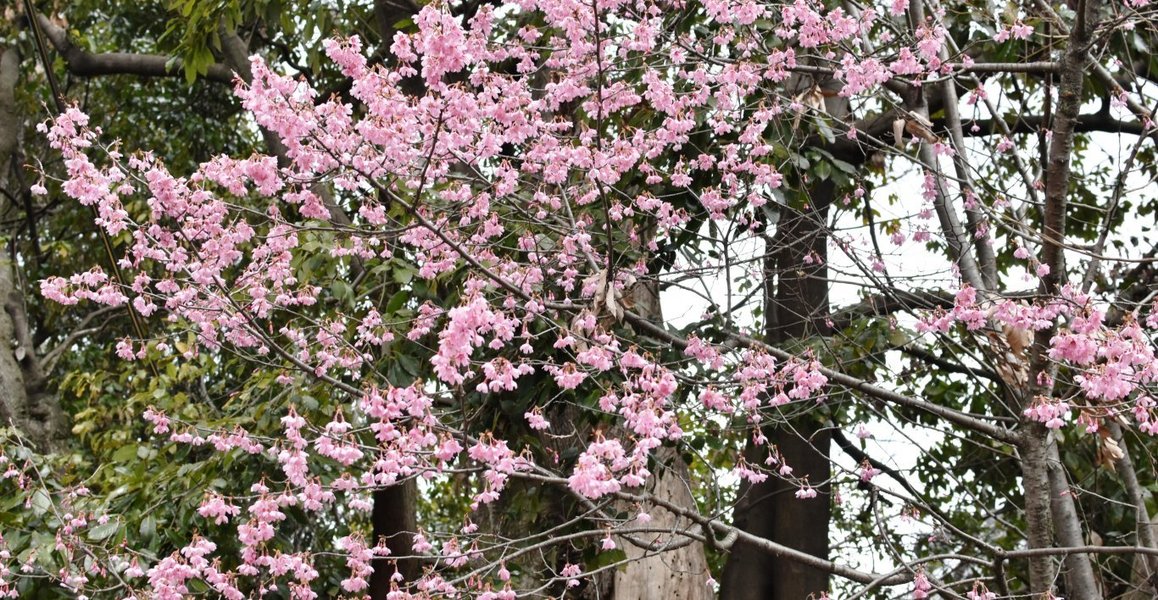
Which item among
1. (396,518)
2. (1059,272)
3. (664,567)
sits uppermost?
(1059,272)

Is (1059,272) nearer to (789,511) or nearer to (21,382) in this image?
(789,511)

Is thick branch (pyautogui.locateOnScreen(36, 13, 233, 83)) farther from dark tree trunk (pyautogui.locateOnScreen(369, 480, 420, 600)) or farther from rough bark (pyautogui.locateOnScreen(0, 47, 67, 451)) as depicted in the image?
dark tree trunk (pyautogui.locateOnScreen(369, 480, 420, 600))

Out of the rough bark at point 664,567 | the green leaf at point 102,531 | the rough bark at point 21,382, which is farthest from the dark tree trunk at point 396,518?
the rough bark at point 21,382

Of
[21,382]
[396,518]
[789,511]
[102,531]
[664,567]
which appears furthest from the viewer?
[21,382]

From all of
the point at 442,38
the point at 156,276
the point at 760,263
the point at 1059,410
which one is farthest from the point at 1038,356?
the point at 156,276

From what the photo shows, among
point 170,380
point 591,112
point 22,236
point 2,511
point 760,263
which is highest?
point 22,236

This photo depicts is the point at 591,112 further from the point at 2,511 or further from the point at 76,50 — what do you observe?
the point at 76,50

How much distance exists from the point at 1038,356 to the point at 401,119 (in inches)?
87.3

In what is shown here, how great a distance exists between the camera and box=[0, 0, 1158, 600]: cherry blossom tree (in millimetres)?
3604

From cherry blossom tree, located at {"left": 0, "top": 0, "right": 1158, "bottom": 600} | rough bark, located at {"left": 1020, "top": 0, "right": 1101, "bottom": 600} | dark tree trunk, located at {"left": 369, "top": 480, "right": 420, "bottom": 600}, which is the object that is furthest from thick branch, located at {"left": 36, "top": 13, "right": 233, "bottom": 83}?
rough bark, located at {"left": 1020, "top": 0, "right": 1101, "bottom": 600}

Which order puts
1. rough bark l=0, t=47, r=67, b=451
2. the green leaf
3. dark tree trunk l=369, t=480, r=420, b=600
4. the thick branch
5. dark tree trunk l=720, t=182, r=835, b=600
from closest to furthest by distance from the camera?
the green leaf
dark tree trunk l=369, t=480, r=420, b=600
dark tree trunk l=720, t=182, r=835, b=600
rough bark l=0, t=47, r=67, b=451
the thick branch

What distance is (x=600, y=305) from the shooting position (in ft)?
12.8

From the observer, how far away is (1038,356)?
3844 mm

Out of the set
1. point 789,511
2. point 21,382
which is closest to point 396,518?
point 789,511
